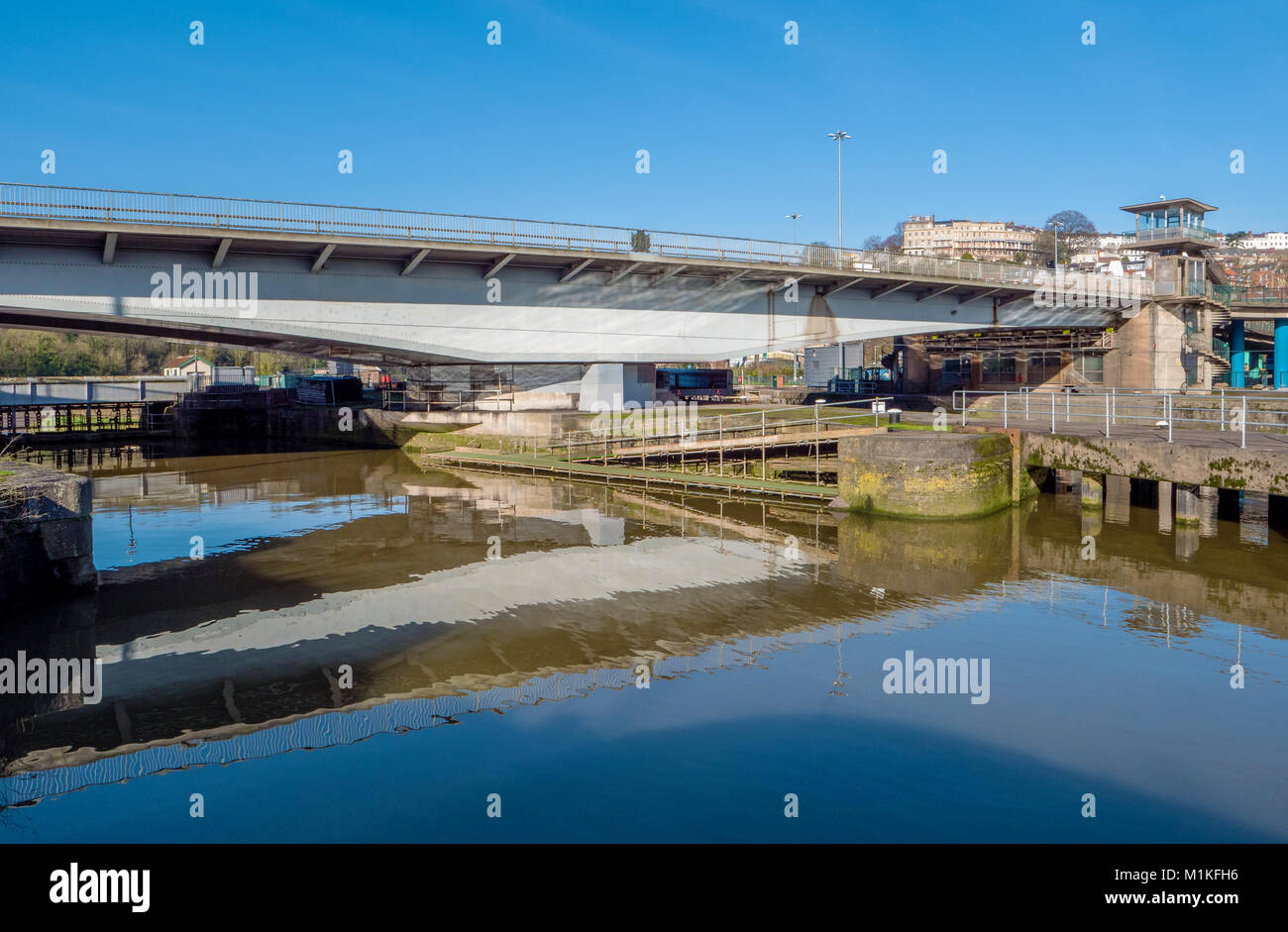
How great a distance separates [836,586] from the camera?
17469 mm

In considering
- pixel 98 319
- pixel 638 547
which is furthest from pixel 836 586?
pixel 98 319

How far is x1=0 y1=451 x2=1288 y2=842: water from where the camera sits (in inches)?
339

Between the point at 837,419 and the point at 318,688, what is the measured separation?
76.3 ft

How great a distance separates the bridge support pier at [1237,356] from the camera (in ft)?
202

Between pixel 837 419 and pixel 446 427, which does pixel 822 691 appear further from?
pixel 446 427

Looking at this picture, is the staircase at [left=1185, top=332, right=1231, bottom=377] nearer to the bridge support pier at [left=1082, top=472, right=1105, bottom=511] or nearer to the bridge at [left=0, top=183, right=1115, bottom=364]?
the bridge at [left=0, top=183, right=1115, bottom=364]

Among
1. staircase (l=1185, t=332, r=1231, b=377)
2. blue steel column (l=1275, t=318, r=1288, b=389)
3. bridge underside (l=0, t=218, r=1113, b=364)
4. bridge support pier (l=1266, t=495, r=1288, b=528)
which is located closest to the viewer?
bridge support pier (l=1266, t=495, r=1288, b=528)

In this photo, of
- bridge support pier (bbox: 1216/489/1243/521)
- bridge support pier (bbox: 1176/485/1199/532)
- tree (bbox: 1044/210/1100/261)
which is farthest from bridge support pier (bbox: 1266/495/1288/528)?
tree (bbox: 1044/210/1100/261)

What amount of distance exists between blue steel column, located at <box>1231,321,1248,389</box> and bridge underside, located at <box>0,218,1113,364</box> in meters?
22.8

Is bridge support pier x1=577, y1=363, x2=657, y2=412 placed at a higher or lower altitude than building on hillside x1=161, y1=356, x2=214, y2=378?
lower

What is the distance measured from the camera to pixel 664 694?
11633mm

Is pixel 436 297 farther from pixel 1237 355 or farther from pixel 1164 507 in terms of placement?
pixel 1237 355

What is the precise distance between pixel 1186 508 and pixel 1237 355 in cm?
4770

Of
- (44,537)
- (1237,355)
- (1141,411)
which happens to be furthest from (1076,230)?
(44,537)
